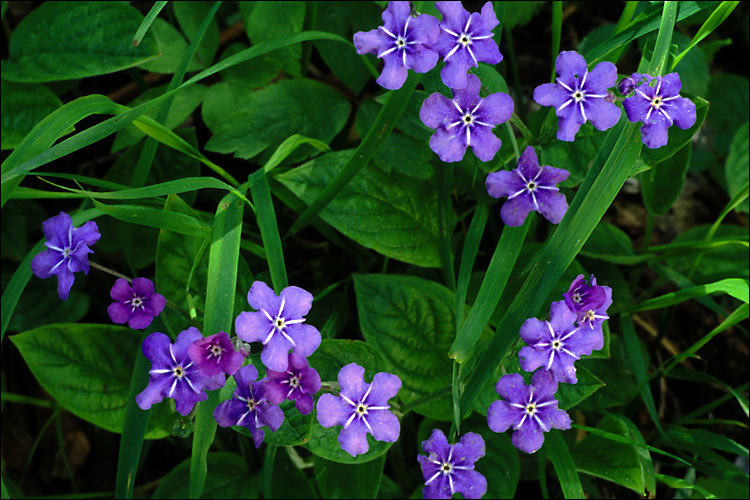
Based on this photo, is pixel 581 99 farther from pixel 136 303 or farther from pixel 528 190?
pixel 136 303

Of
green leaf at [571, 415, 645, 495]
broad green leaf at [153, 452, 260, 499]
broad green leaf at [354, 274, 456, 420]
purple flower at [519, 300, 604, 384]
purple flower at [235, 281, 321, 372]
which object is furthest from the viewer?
broad green leaf at [153, 452, 260, 499]

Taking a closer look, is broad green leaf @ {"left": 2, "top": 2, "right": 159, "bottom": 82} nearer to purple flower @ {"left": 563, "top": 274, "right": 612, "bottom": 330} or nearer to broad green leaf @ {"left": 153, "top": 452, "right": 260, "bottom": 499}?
broad green leaf @ {"left": 153, "top": 452, "right": 260, "bottom": 499}

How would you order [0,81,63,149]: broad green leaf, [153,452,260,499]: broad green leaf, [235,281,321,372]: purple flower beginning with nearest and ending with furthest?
[235,281,321,372]: purple flower < [153,452,260,499]: broad green leaf < [0,81,63,149]: broad green leaf

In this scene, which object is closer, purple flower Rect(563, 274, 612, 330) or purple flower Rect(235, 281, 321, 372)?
purple flower Rect(235, 281, 321, 372)

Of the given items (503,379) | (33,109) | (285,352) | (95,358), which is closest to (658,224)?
(503,379)

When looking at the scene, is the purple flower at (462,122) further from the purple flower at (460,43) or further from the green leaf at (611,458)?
the green leaf at (611,458)

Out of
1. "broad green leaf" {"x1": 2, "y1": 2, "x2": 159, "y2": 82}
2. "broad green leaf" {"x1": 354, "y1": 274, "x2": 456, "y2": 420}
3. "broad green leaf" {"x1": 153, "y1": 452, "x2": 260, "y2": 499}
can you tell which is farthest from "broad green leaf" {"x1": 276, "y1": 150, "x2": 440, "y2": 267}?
"broad green leaf" {"x1": 153, "y1": 452, "x2": 260, "y2": 499}
